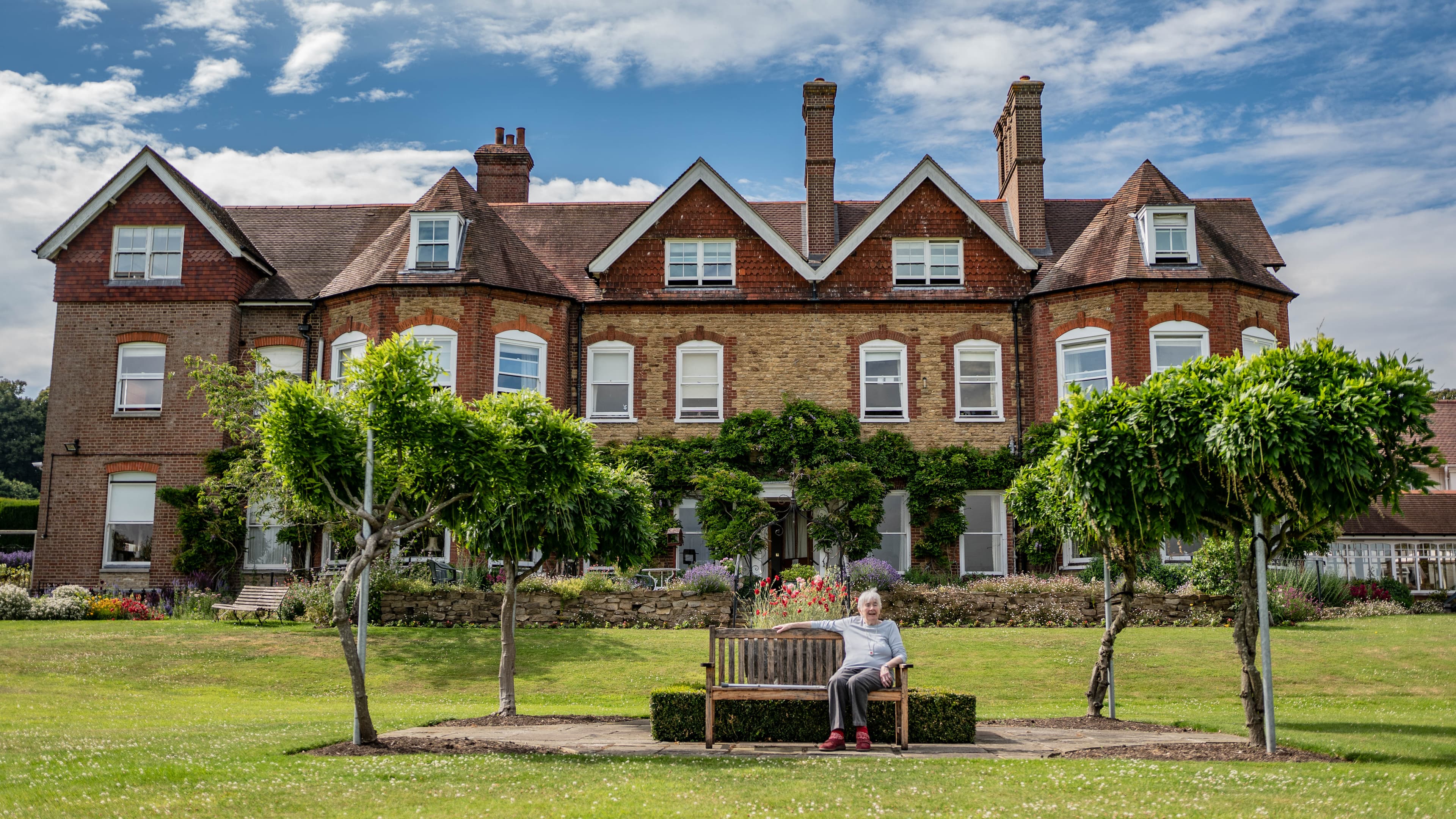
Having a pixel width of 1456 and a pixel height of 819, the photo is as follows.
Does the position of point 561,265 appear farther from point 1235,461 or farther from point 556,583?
point 1235,461

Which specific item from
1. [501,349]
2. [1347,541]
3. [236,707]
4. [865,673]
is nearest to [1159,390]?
[865,673]

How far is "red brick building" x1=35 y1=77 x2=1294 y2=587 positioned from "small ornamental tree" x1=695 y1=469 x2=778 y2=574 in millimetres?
1570

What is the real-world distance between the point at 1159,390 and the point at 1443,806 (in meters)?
4.04

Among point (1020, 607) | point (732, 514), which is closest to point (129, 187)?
point (732, 514)

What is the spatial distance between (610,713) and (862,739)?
4050 millimetres

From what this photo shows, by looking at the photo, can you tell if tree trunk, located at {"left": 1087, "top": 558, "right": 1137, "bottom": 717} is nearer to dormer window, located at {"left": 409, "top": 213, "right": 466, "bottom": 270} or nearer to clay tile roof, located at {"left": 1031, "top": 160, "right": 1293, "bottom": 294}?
clay tile roof, located at {"left": 1031, "top": 160, "right": 1293, "bottom": 294}

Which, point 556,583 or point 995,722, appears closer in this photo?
point 995,722

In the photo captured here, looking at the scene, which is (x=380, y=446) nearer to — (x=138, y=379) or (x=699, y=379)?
(x=699, y=379)

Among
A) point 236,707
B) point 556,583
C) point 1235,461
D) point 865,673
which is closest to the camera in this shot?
point 1235,461

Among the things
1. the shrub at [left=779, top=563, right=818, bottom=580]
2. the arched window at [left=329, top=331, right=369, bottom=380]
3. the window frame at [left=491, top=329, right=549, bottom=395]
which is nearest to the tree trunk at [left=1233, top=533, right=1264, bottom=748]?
the shrub at [left=779, top=563, right=818, bottom=580]

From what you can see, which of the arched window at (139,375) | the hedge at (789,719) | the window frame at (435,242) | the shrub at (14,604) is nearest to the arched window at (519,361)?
the window frame at (435,242)

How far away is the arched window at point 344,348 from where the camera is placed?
78.8ft

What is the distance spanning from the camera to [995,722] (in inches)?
466

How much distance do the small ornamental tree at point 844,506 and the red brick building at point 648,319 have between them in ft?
5.00
